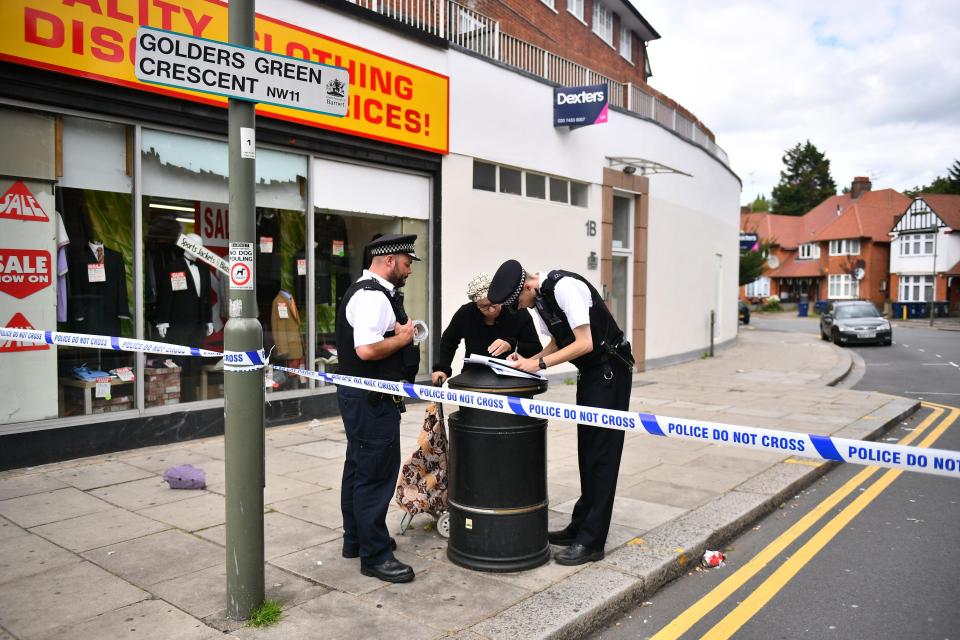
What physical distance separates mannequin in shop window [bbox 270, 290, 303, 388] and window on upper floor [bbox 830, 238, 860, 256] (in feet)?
212

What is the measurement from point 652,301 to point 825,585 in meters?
12.3

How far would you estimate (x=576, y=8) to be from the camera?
69.9 feet

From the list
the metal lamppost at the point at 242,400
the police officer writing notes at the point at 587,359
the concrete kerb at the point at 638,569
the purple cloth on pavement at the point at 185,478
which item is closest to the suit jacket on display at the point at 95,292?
the purple cloth on pavement at the point at 185,478

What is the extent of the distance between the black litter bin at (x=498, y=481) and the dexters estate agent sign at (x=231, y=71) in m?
1.88

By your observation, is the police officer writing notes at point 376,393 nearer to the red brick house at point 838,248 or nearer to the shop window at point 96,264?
the shop window at point 96,264

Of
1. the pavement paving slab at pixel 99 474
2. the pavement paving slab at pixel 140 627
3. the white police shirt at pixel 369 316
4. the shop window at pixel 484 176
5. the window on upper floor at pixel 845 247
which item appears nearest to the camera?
the pavement paving slab at pixel 140 627

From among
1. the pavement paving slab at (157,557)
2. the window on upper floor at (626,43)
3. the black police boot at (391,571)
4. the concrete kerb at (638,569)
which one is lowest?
the concrete kerb at (638,569)

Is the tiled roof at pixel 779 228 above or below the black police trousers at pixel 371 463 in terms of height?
above

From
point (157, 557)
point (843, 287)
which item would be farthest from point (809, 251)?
point (157, 557)

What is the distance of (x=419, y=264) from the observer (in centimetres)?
1082

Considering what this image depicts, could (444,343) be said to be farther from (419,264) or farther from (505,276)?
(419,264)

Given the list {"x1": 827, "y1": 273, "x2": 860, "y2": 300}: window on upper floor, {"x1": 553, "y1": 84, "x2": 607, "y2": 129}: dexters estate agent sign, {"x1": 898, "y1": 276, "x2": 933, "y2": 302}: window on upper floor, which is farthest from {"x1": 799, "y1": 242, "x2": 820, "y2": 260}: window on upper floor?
{"x1": 553, "y1": 84, "x2": 607, "y2": 129}: dexters estate agent sign

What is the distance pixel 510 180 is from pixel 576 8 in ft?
38.2

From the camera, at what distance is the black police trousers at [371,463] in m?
4.20
